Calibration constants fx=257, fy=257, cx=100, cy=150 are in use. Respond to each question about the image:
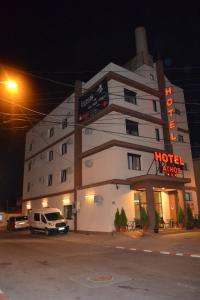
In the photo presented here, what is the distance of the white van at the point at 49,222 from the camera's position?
2261 cm

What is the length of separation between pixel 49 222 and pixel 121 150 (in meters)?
9.07

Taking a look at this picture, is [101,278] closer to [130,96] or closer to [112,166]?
[112,166]

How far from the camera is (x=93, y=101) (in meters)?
26.5

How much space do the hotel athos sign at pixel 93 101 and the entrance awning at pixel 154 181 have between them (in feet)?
25.5

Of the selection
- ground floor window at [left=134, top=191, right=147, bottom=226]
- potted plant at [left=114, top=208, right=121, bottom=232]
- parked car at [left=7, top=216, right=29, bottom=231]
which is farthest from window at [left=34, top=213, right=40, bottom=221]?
ground floor window at [left=134, top=191, right=147, bottom=226]

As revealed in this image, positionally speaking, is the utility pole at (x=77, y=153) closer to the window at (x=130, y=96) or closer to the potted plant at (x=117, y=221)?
the window at (x=130, y=96)

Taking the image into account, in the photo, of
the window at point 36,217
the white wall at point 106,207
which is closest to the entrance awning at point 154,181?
the white wall at point 106,207

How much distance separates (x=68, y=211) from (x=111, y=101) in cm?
1265

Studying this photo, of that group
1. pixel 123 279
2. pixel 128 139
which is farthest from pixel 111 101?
pixel 123 279

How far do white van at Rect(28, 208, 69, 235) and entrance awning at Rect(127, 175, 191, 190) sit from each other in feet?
23.4

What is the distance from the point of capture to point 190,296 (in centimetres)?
558

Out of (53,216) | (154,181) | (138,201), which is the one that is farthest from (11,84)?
(138,201)

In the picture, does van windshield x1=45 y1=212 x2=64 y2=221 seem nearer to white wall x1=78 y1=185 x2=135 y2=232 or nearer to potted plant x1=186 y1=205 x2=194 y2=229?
white wall x1=78 y1=185 x2=135 y2=232

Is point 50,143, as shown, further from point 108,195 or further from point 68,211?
point 108,195
